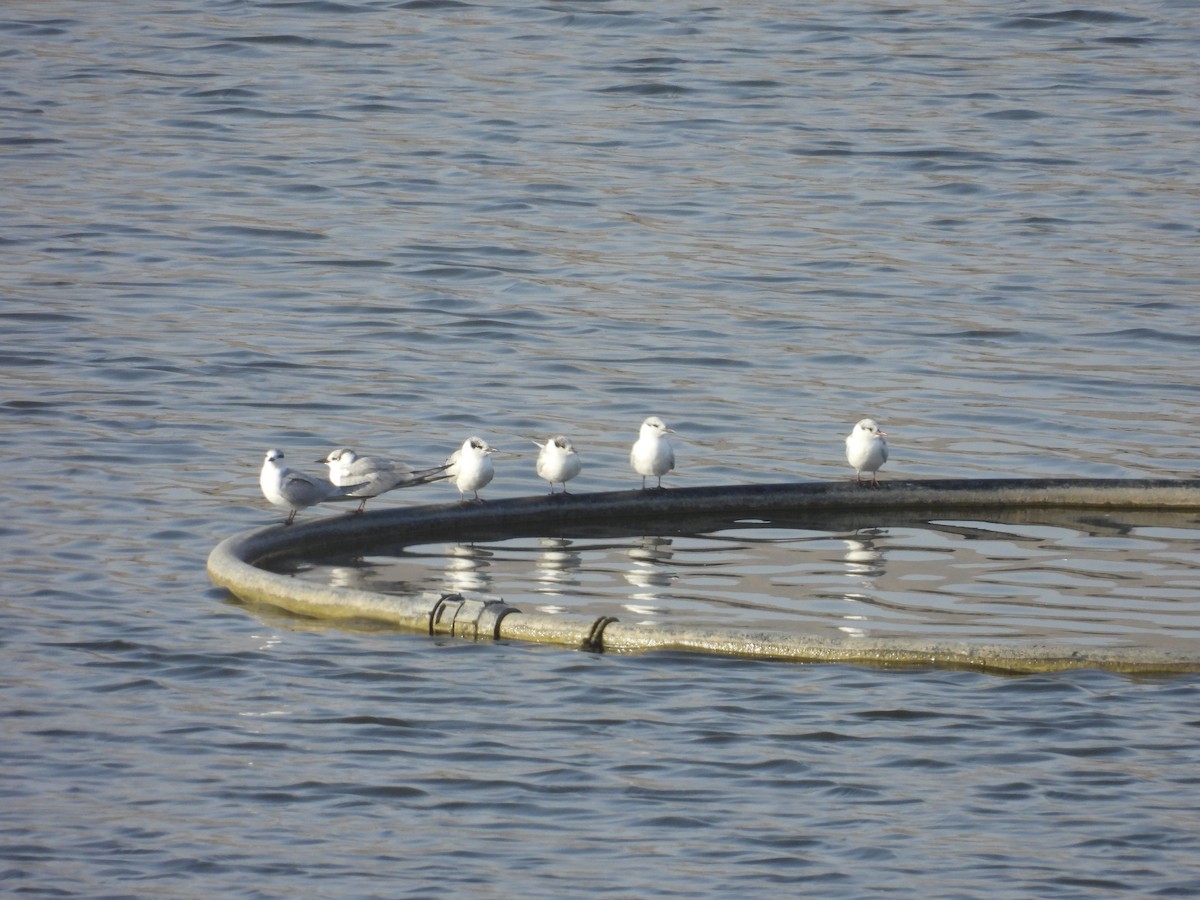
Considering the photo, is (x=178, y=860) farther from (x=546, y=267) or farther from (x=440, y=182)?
(x=440, y=182)

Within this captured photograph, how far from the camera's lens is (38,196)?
2956 centimetres

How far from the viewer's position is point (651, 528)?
1370cm

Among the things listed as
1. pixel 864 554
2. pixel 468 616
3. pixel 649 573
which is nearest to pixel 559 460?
pixel 649 573

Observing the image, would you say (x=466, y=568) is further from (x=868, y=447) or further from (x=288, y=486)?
(x=868, y=447)

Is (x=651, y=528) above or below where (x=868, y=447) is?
below

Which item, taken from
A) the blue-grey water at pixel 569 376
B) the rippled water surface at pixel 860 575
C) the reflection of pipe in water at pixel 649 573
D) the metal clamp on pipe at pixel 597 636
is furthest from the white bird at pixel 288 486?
the metal clamp on pipe at pixel 597 636

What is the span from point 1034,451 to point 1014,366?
3.84 meters

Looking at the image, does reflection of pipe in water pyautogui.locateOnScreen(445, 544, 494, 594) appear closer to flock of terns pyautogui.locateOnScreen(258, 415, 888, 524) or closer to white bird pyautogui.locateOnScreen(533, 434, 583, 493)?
flock of terns pyautogui.locateOnScreen(258, 415, 888, 524)

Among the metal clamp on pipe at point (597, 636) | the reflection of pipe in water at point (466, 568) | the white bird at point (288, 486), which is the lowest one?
the metal clamp on pipe at point (597, 636)

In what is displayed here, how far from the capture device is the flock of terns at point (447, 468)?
513 inches

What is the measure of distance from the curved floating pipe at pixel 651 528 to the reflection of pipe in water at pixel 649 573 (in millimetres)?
458

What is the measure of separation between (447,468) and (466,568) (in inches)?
45.5

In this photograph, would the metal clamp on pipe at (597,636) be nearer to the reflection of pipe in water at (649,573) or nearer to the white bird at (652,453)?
the reflection of pipe in water at (649,573)

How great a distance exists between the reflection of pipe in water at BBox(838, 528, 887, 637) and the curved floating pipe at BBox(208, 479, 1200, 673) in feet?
1.37
